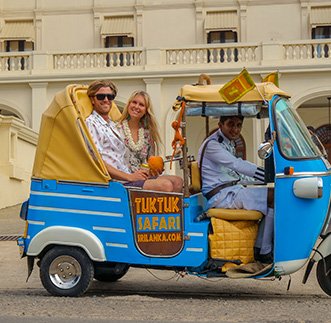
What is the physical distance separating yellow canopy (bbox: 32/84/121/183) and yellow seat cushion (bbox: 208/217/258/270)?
3.80 ft

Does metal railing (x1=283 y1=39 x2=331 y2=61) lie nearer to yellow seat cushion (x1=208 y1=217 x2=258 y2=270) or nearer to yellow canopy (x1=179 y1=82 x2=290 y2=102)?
yellow canopy (x1=179 y1=82 x2=290 y2=102)

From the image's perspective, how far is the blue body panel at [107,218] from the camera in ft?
24.9

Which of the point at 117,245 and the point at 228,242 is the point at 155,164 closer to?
the point at 117,245

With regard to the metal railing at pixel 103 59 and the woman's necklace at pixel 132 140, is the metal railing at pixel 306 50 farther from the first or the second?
the woman's necklace at pixel 132 140

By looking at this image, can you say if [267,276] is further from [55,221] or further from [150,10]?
[150,10]

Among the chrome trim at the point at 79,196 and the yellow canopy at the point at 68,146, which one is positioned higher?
the yellow canopy at the point at 68,146

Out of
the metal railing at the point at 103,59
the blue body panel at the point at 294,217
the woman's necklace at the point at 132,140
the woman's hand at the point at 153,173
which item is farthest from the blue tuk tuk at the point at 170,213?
the metal railing at the point at 103,59

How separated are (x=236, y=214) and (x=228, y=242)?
271 mm

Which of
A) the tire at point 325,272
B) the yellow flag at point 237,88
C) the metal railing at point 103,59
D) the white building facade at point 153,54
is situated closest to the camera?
the yellow flag at point 237,88

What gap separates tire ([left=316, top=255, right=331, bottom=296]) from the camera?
24.7 ft

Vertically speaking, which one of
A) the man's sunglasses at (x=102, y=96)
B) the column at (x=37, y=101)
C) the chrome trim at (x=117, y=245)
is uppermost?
the column at (x=37, y=101)

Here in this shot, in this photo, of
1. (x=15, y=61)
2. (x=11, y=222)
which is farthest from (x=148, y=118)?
(x=15, y=61)

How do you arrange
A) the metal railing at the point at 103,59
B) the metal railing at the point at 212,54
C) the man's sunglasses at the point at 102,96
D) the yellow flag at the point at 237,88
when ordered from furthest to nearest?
the metal railing at the point at 103,59 → the metal railing at the point at 212,54 → the man's sunglasses at the point at 102,96 → the yellow flag at the point at 237,88

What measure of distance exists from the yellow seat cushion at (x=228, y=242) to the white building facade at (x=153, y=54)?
12.9 metres
